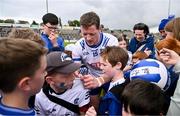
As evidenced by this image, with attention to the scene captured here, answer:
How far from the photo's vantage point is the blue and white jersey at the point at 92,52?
5.04 metres

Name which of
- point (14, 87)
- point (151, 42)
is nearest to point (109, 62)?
point (14, 87)

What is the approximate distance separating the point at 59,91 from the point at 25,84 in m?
1.05

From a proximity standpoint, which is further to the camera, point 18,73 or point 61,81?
point 61,81

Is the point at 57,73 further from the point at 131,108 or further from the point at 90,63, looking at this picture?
the point at 90,63

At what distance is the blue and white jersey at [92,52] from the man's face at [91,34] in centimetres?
9

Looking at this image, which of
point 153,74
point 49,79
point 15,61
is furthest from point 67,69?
point 15,61

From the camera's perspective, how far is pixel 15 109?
83.4 inches

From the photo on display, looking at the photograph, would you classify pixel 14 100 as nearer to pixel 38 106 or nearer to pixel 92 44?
pixel 38 106

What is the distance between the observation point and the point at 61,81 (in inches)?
124

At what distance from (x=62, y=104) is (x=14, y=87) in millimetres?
1062

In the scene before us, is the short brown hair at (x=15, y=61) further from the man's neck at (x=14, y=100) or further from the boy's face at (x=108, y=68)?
the boy's face at (x=108, y=68)

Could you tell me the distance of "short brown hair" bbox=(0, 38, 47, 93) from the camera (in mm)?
2068

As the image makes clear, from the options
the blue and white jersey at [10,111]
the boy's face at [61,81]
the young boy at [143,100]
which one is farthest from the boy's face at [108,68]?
the blue and white jersey at [10,111]

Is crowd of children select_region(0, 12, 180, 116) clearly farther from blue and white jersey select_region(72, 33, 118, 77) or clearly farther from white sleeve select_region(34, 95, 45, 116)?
blue and white jersey select_region(72, 33, 118, 77)
